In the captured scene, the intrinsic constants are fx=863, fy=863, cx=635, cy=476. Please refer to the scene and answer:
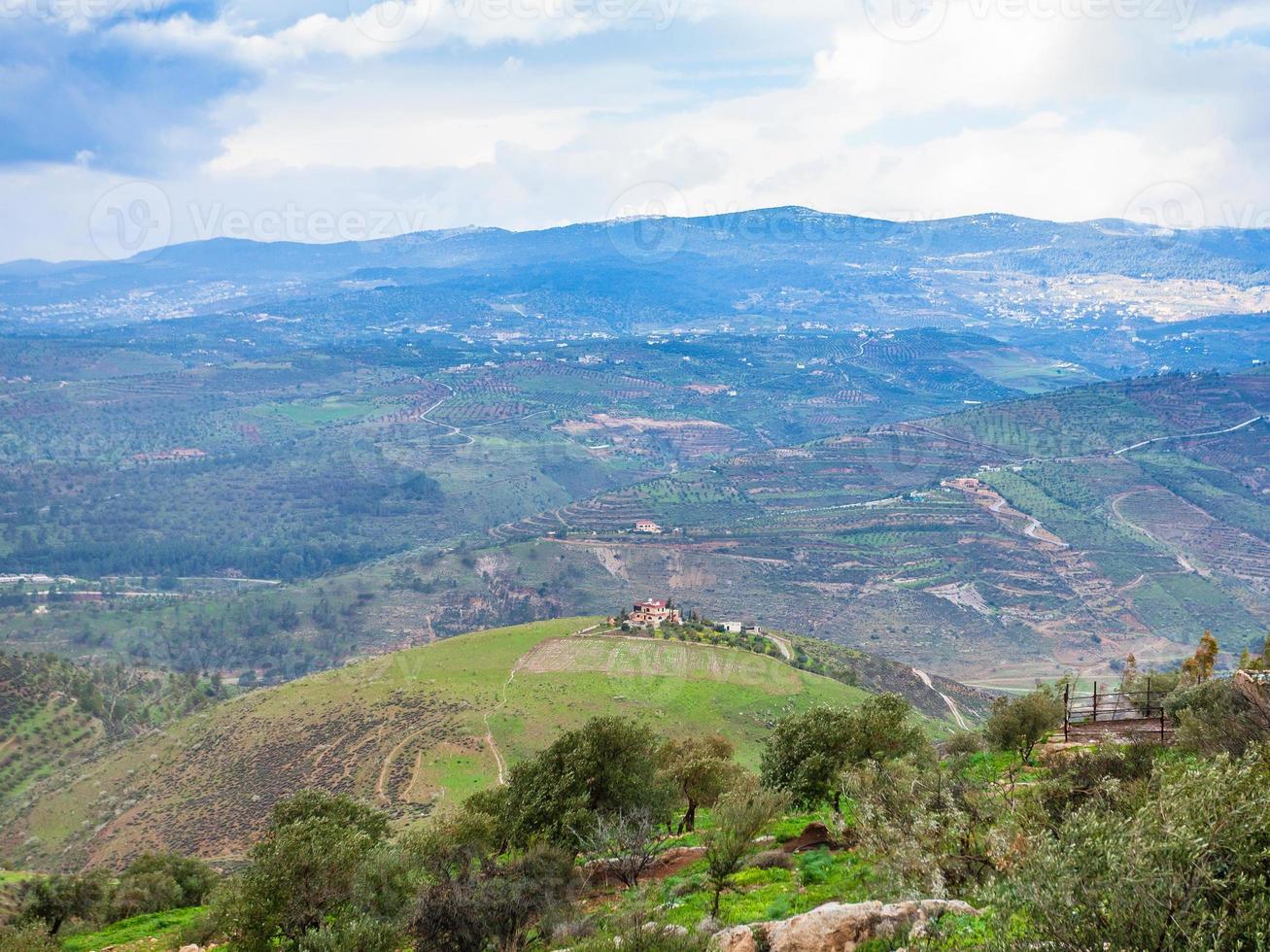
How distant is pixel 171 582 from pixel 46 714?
90.0m

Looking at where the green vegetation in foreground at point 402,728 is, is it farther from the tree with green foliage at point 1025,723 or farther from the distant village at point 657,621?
the tree with green foliage at point 1025,723

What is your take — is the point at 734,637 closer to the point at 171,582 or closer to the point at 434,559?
the point at 434,559

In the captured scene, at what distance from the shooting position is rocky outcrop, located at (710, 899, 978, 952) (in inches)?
465

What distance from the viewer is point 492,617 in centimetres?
11994

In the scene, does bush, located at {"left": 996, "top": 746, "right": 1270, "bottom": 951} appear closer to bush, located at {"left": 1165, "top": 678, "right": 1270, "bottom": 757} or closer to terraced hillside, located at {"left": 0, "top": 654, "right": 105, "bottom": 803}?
bush, located at {"left": 1165, "top": 678, "right": 1270, "bottom": 757}

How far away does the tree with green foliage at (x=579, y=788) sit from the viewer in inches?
939

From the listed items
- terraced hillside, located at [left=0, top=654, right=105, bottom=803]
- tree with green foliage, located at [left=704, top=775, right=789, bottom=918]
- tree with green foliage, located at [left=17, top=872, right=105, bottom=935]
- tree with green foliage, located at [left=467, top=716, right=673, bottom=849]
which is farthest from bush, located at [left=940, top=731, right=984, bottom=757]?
terraced hillside, located at [left=0, top=654, right=105, bottom=803]

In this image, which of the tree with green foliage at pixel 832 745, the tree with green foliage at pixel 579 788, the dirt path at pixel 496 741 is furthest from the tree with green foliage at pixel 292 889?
the dirt path at pixel 496 741

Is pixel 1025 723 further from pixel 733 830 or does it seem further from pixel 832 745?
pixel 733 830

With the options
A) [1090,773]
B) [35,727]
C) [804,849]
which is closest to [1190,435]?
[804,849]

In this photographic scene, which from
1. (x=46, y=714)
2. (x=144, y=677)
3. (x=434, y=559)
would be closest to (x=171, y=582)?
(x=434, y=559)

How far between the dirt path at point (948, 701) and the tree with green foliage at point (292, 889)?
56952 millimetres

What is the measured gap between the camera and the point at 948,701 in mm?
74750

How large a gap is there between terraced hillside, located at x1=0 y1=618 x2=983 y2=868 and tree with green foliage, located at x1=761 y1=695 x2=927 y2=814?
2591 cm
